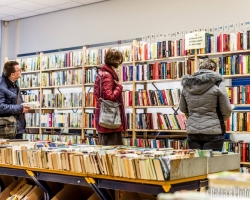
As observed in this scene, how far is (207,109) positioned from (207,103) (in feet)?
0.18

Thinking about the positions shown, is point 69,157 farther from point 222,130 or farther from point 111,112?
point 222,130

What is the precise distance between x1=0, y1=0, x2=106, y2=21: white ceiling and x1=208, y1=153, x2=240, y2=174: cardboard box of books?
523 cm

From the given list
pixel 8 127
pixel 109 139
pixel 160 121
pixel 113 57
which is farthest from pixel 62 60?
pixel 109 139

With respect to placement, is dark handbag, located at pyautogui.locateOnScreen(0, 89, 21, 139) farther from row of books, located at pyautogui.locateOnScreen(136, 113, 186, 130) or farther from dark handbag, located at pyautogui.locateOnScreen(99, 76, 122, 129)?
row of books, located at pyautogui.locateOnScreen(136, 113, 186, 130)

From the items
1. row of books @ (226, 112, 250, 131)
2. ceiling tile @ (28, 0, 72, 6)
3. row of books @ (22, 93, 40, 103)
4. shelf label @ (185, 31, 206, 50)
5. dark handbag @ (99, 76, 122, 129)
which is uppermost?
ceiling tile @ (28, 0, 72, 6)

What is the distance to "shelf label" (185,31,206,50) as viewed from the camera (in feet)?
17.3

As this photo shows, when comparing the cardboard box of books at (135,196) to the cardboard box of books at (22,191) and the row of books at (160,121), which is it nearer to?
the cardboard box of books at (22,191)

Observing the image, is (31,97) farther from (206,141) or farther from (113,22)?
(206,141)

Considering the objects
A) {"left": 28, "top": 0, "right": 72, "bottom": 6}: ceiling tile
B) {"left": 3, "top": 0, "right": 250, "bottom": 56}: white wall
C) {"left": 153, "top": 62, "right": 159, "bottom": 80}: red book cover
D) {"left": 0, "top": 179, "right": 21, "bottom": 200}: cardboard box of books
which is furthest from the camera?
{"left": 28, "top": 0, "right": 72, "bottom": 6}: ceiling tile

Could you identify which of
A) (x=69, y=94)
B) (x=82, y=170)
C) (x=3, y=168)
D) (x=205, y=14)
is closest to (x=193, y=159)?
(x=82, y=170)

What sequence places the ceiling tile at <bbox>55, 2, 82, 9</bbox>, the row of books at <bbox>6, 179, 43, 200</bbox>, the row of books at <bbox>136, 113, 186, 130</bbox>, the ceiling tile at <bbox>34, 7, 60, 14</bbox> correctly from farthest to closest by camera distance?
the ceiling tile at <bbox>34, 7, 60, 14</bbox> < the ceiling tile at <bbox>55, 2, 82, 9</bbox> < the row of books at <bbox>136, 113, 186, 130</bbox> < the row of books at <bbox>6, 179, 43, 200</bbox>

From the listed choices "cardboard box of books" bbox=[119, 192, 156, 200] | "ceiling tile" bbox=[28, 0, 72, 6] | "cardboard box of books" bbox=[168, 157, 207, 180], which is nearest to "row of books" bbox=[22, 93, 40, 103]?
"ceiling tile" bbox=[28, 0, 72, 6]

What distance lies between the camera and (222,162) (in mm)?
2805

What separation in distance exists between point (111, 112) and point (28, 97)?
3.74m
